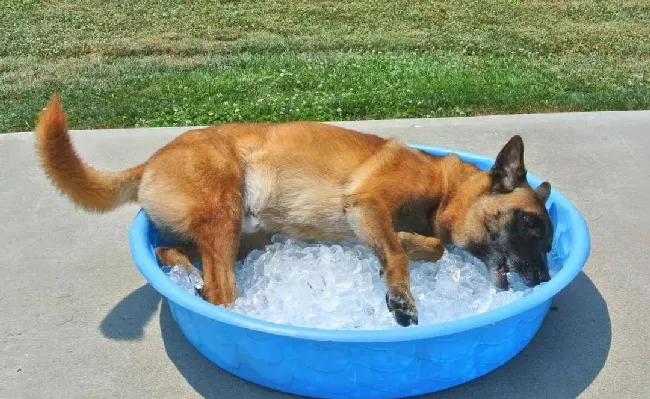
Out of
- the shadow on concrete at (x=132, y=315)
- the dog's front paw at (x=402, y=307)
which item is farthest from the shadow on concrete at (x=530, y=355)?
the dog's front paw at (x=402, y=307)

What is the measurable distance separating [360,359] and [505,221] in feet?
4.23

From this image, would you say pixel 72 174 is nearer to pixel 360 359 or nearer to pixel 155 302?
pixel 155 302

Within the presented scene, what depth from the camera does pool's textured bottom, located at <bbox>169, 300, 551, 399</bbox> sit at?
3.18 m

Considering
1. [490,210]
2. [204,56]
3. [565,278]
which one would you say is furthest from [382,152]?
[204,56]

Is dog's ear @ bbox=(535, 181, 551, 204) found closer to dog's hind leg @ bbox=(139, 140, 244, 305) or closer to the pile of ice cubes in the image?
the pile of ice cubes

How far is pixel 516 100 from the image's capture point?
7.50 metres

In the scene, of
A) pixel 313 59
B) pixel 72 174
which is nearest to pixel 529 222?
pixel 72 174

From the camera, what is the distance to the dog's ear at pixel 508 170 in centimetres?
406

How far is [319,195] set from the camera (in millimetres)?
4324

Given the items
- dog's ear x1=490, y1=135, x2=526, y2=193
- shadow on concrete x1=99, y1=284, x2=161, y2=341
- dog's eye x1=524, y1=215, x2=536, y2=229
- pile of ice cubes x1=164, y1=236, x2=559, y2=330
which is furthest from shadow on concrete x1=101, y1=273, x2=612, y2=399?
dog's ear x1=490, y1=135, x2=526, y2=193

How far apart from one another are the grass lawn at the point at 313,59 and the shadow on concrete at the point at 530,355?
10.6ft

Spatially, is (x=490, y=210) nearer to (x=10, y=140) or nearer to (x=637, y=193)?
(x=637, y=193)

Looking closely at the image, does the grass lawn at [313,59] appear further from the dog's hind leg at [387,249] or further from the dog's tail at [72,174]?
the dog's hind leg at [387,249]

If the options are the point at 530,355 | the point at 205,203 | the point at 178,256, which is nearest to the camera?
the point at 530,355
